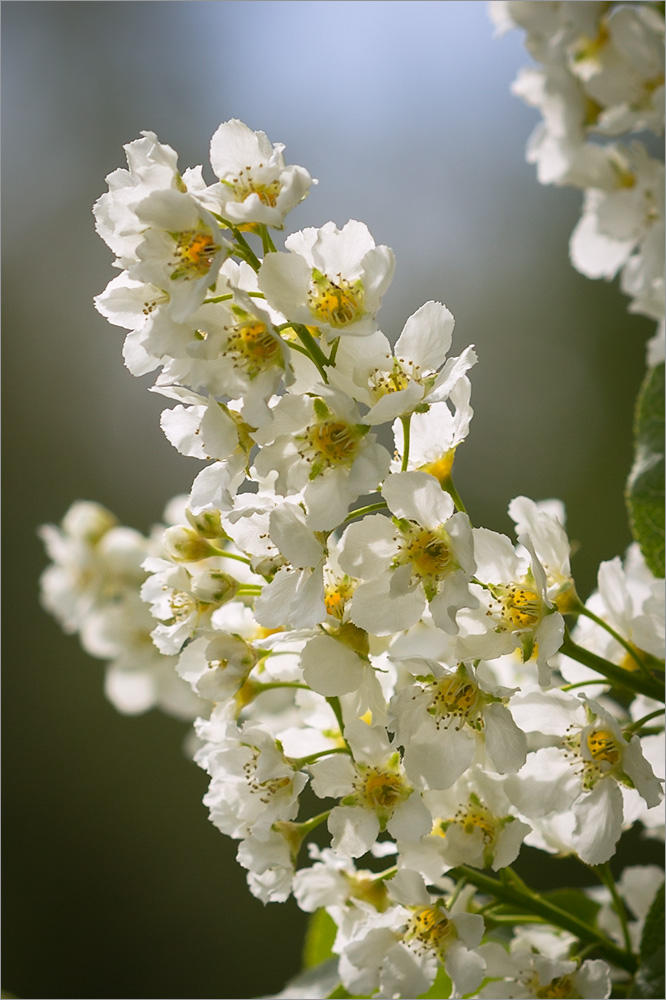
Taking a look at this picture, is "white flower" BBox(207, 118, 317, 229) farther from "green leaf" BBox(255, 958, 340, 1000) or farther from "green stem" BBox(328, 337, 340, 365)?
"green leaf" BBox(255, 958, 340, 1000)

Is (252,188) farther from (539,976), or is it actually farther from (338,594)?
(539,976)

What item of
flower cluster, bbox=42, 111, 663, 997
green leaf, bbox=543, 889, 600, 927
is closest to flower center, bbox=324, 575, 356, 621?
flower cluster, bbox=42, 111, 663, 997

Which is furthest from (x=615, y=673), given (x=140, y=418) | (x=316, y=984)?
(x=140, y=418)

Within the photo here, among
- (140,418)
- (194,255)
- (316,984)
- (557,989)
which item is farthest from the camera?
(140,418)

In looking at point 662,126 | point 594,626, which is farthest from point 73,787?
point 662,126

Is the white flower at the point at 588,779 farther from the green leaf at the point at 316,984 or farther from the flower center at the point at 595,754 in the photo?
the green leaf at the point at 316,984

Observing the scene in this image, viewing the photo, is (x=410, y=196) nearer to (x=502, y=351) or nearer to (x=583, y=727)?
(x=502, y=351)
